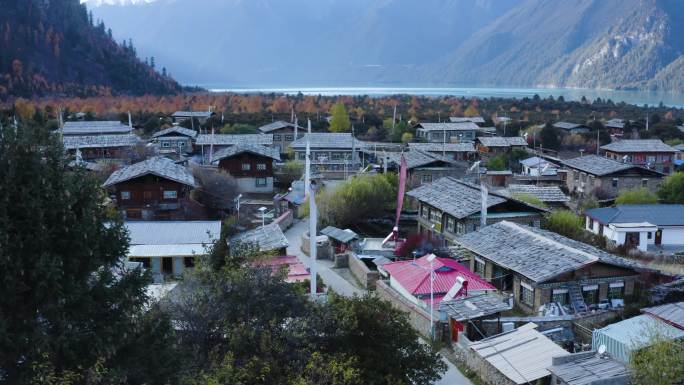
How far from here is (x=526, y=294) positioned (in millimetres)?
21203

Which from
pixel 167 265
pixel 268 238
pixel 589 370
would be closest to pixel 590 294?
pixel 589 370

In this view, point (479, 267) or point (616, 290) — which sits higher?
point (616, 290)

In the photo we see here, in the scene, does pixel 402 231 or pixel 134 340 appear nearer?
pixel 134 340

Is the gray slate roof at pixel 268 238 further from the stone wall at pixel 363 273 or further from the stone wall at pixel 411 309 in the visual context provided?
the stone wall at pixel 411 309

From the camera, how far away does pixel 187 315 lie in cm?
1270

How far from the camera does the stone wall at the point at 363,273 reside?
24.4 meters

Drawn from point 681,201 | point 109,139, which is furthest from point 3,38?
point 681,201

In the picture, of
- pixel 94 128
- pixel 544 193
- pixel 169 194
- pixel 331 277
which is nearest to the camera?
pixel 331 277

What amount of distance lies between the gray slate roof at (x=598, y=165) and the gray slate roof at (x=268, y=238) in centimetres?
2152

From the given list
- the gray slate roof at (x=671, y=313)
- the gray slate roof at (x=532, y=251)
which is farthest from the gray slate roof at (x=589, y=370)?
the gray slate roof at (x=532, y=251)

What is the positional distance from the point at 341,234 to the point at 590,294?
11.4 m

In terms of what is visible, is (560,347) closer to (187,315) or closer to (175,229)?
(187,315)

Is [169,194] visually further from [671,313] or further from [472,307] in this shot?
[671,313]

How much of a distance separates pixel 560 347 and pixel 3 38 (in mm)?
122577
